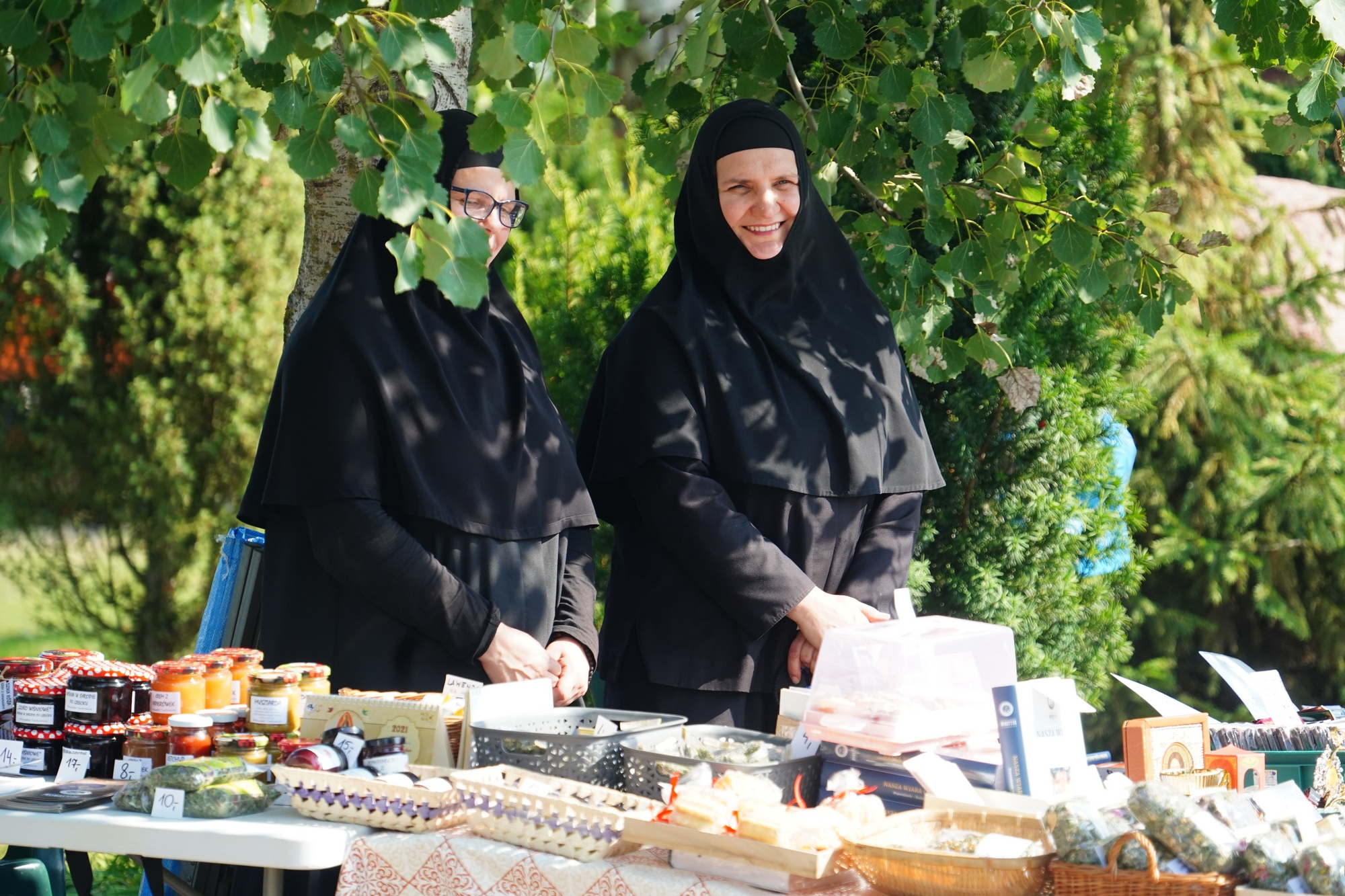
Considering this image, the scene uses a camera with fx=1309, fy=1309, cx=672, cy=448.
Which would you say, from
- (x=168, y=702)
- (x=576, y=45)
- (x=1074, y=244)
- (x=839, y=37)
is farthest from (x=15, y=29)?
(x=1074, y=244)

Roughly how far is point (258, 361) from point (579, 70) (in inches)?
176

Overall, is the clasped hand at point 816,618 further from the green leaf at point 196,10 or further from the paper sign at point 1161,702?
the green leaf at point 196,10

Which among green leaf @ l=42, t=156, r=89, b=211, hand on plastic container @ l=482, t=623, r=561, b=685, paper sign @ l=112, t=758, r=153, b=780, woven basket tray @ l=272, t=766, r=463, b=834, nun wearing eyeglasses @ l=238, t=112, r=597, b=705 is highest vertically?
green leaf @ l=42, t=156, r=89, b=211

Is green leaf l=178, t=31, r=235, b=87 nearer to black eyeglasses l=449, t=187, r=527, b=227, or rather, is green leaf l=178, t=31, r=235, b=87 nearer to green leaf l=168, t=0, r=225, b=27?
green leaf l=168, t=0, r=225, b=27

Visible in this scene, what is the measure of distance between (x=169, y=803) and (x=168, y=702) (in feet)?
0.90

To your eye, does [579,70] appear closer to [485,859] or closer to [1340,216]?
[485,859]

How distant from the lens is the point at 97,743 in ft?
6.70

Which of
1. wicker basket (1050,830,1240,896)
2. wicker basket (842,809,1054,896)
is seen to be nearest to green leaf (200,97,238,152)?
wicker basket (842,809,1054,896)

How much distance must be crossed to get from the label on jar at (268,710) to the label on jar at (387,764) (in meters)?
0.25

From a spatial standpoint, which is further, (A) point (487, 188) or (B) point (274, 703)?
(A) point (487, 188)

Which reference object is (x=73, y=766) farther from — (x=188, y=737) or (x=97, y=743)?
(x=188, y=737)

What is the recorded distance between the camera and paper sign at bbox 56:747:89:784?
203 centimetres

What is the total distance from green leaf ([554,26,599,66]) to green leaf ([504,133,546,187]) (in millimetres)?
197

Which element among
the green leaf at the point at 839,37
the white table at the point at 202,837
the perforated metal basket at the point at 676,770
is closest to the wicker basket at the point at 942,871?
the perforated metal basket at the point at 676,770
